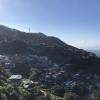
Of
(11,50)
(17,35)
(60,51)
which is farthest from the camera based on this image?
(17,35)

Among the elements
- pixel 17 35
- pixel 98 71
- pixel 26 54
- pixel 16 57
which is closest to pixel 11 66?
pixel 16 57

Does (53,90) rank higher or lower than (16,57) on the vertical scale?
lower

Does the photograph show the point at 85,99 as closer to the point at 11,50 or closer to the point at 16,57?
the point at 16,57

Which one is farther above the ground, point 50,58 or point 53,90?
point 50,58

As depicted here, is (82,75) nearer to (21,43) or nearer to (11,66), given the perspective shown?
(11,66)

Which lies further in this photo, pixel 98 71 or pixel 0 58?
pixel 98 71

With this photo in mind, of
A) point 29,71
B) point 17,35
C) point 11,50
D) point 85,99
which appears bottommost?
point 85,99

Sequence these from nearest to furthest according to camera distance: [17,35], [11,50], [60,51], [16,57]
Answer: [16,57] → [11,50] → [60,51] → [17,35]

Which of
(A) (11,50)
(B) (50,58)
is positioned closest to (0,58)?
(A) (11,50)

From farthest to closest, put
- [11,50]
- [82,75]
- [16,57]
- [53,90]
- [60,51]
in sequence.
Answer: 1. [60,51]
2. [11,50]
3. [16,57]
4. [82,75]
5. [53,90]
